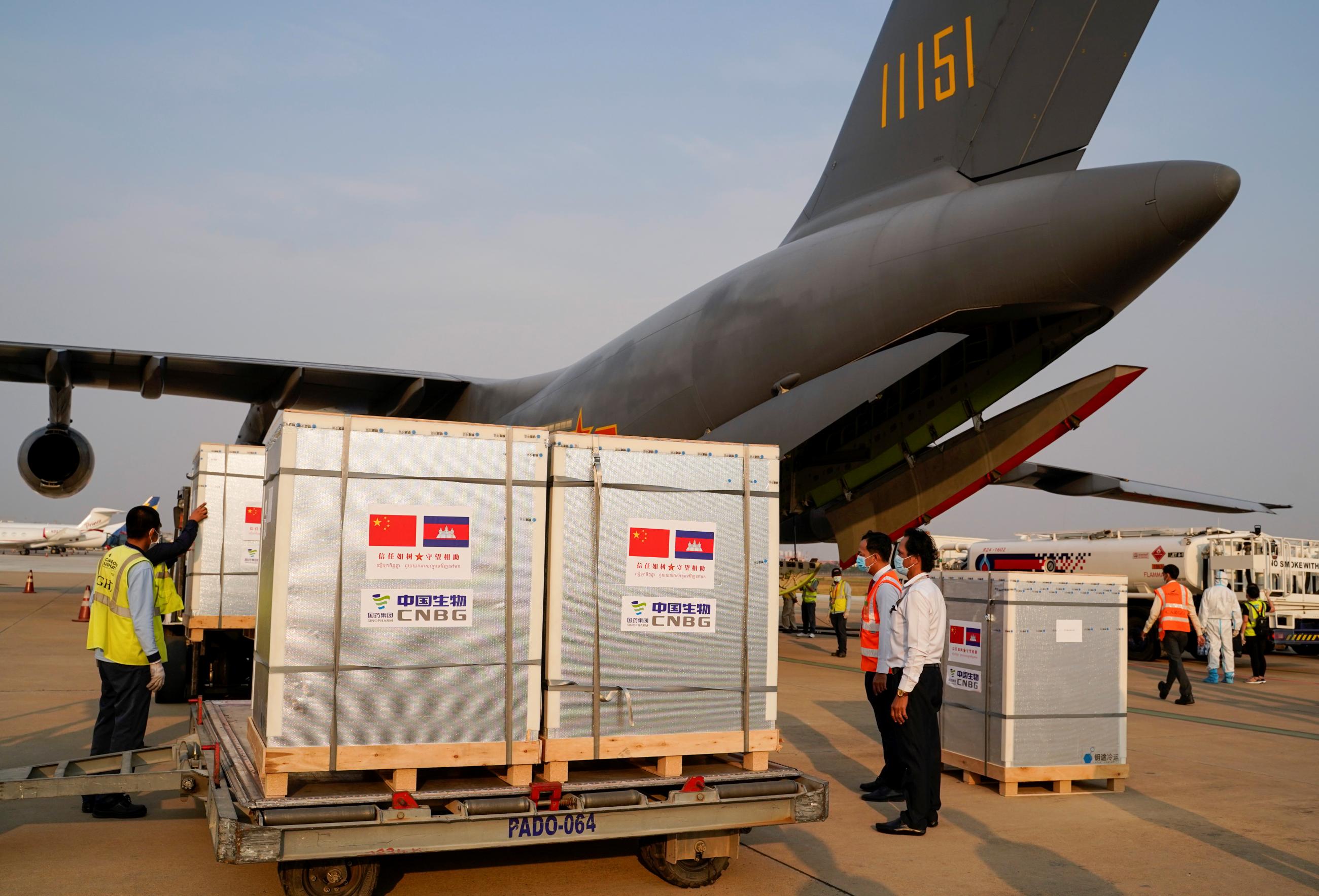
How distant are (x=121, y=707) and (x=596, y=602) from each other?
132 inches

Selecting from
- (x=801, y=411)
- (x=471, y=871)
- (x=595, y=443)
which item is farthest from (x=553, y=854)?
(x=801, y=411)

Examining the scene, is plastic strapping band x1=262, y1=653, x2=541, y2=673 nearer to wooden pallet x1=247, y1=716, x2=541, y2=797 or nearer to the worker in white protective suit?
wooden pallet x1=247, y1=716, x2=541, y2=797

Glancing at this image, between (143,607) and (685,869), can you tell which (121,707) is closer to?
(143,607)

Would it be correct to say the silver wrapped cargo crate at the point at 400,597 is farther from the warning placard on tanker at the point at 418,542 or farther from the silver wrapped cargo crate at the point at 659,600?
the silver wrapped cargo crate at the point at 659,600

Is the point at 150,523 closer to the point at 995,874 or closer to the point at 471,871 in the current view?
the point at 471,871

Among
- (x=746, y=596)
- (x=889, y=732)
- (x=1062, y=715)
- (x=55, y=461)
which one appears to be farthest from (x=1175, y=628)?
(x=55, y=461)

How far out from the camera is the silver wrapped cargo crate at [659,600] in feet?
15.2

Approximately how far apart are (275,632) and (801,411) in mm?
6641

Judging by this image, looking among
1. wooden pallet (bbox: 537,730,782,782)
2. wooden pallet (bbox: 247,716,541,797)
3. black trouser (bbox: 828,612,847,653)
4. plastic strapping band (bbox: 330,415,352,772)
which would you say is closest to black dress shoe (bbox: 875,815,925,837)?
wooden pallet (bbox: 537,730,782,782)

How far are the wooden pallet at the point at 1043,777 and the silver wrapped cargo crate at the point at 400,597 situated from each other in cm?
400

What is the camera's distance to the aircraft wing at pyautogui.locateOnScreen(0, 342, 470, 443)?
17.4 metres

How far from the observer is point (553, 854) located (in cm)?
542

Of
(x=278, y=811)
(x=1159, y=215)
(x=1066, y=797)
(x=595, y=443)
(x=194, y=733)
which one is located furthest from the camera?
(x=1159, y=215)

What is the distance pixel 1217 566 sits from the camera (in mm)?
19156
